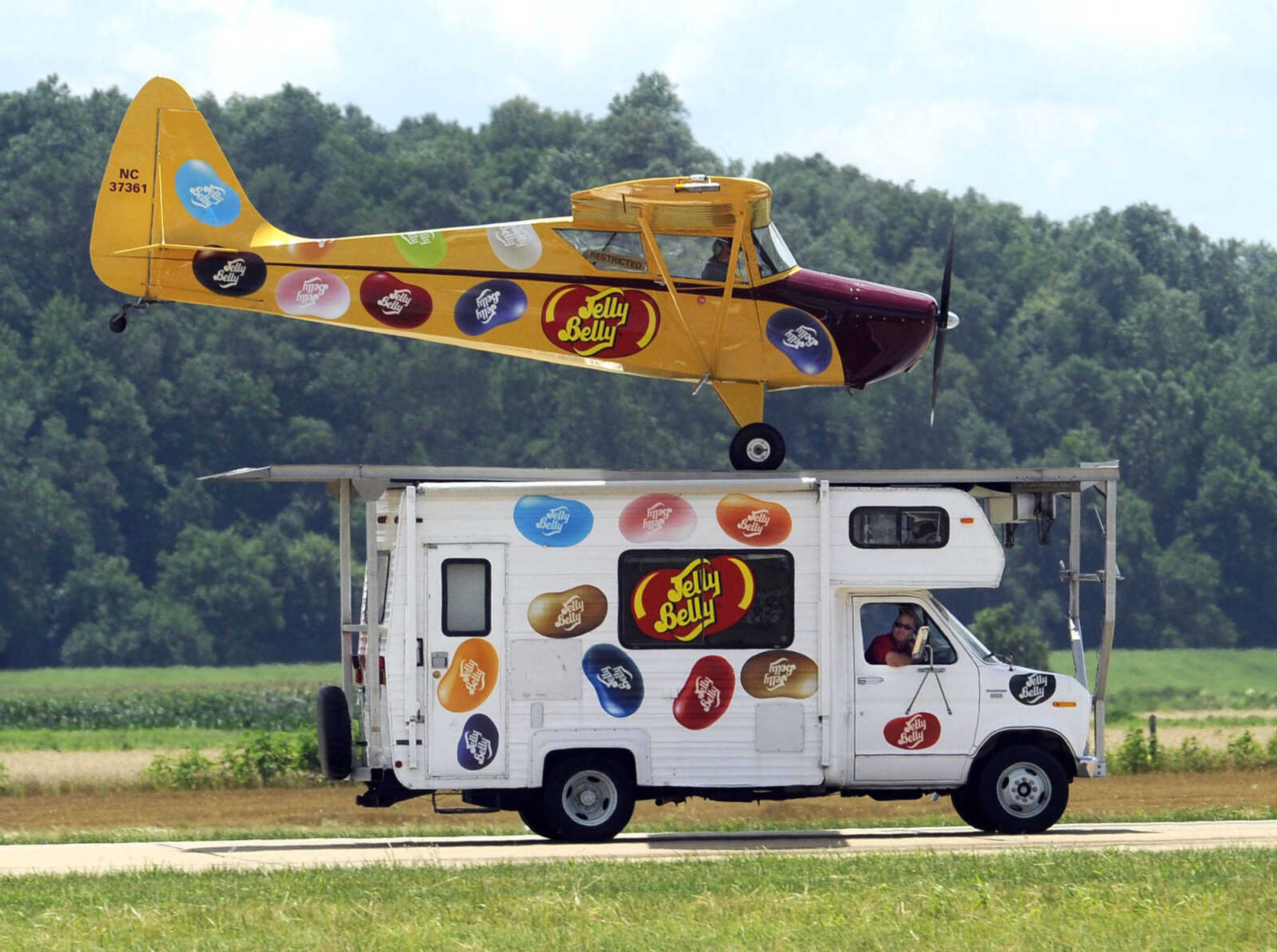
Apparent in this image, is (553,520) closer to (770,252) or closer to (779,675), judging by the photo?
(779,675)

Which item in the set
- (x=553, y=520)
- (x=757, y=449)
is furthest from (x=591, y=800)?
(x=757, y=449)

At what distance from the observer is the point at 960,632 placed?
1634 centimetres

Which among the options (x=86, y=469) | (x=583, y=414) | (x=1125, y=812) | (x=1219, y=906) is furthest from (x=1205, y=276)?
(x=1219, y=906)

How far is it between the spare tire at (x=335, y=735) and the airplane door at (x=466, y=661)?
62 cm

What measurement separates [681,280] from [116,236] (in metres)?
4.85

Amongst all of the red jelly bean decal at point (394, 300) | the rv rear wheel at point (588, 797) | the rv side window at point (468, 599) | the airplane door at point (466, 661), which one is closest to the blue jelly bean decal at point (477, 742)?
the airplane door at point (466, 661)

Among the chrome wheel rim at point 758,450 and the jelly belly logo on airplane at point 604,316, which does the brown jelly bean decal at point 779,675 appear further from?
the jelly belly logo on airplane at point 604,316

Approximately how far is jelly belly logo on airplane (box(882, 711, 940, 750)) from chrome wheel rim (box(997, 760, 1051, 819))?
70 centimetres

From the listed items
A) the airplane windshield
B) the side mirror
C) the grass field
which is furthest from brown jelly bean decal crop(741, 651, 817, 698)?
the airplane windshield

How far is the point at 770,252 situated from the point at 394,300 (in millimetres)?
3193

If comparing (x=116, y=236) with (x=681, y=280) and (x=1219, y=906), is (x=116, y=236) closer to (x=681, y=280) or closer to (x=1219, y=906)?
(x=681, y=280)

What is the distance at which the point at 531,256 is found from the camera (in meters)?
18.1

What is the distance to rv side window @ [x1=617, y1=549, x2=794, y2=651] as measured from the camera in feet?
51.9

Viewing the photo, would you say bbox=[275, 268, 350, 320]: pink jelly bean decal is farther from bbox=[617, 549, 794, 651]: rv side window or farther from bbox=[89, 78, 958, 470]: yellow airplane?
bbox=[617, 549, 794, 651]: rv side window
